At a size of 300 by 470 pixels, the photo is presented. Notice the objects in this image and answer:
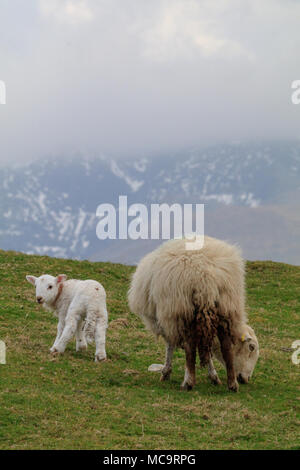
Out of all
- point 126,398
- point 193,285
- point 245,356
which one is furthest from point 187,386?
point 193,285

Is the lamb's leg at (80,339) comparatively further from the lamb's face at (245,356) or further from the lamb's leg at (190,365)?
the lamb's face at (245,356)

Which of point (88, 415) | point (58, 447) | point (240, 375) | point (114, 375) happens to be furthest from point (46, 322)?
point (58, 447)

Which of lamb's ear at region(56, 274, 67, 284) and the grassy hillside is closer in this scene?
the grassy hillside

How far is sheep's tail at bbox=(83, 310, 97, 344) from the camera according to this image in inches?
563

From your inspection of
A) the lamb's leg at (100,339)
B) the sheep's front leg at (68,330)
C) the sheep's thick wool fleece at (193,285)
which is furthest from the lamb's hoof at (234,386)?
the sheep's front leg at (68,330)

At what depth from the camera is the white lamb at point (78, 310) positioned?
14422 millimetres

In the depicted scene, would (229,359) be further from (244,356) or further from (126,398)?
(126,398)

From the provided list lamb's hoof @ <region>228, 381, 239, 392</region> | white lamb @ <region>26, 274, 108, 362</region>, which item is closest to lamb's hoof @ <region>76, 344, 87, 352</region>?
white lamb @ <region>26, 274, 108, 362</region>

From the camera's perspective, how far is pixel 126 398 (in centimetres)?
1180

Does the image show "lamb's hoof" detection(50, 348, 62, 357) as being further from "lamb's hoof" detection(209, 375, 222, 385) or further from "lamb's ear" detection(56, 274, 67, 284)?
Answer: "lamb's hoof" detection(209, 375, 222, 385)

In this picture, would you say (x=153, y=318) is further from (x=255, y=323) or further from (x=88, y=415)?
(x=255, y=323)

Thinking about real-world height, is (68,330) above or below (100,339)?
above

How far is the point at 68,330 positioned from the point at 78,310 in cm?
50

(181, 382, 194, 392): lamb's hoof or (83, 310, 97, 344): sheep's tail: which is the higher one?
(83, 310, 97, 344): sheep's tail
